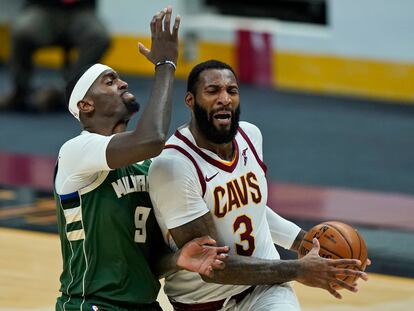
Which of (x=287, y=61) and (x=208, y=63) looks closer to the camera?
(x=208, y=63)

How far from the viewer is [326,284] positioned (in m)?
5.80

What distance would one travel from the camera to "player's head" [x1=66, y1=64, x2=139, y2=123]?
6.13m

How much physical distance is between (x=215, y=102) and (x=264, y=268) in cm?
87

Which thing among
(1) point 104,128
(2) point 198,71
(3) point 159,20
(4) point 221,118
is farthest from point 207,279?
(3) point 159,20

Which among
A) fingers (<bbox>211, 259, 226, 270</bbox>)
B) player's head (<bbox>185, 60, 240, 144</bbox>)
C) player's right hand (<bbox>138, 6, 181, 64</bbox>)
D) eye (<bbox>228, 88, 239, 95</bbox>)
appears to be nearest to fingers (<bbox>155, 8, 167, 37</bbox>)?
player's right hand (<bbox>138, 6, 181, 64</bbox>)

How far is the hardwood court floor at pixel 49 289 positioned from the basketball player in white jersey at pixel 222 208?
2.01 metres

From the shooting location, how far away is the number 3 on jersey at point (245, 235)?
6109 millimetres

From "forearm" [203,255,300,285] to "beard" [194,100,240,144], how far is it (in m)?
0.61

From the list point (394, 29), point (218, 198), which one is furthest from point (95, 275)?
point (394, 29)

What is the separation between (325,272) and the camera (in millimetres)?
5777

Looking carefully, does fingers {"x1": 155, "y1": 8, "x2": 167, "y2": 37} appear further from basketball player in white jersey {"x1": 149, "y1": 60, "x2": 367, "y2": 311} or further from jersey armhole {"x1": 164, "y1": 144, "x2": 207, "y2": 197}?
jersey armhole {"x1": 164, "y1": 144, "x2": 207, "y2": 197}

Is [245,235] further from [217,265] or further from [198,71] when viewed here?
[198,71]

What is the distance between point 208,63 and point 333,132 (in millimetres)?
9474

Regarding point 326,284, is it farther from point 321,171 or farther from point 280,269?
point 321,171
